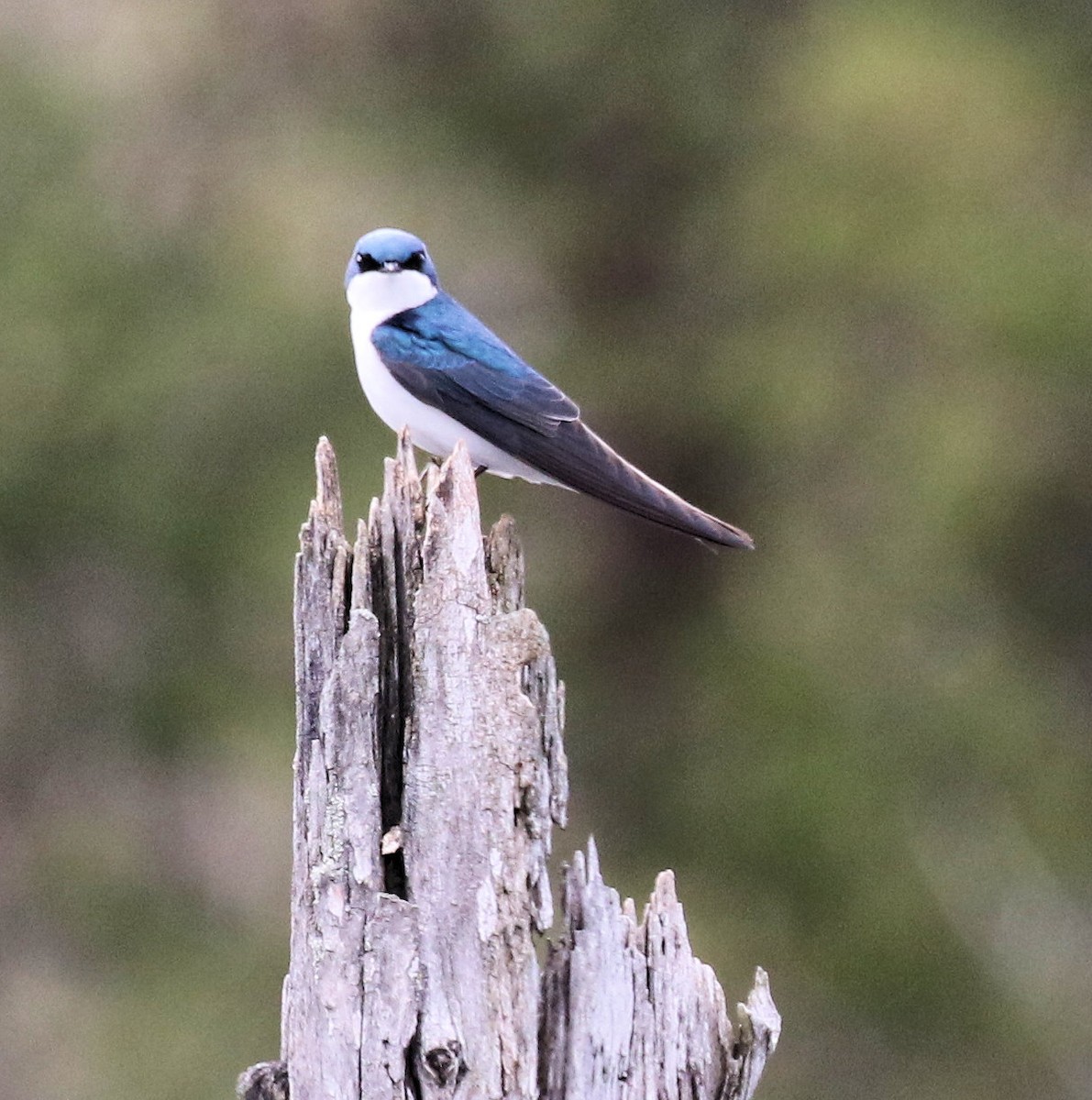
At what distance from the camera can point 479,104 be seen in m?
10.5

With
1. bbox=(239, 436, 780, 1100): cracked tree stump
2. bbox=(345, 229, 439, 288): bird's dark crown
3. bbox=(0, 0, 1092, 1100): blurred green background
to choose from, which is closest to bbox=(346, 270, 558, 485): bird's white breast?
bbox=(345, 229, 439, 288): bird's dark crown

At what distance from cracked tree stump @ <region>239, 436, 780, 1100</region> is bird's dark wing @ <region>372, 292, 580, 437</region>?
4.11 feet

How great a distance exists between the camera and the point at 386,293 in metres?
4.99

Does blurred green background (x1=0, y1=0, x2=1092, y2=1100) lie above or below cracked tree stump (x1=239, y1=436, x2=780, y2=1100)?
above

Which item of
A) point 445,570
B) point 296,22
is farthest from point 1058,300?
point 445,570

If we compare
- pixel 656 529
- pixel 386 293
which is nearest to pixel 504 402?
pixel 386 293

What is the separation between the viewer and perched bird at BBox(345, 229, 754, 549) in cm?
445

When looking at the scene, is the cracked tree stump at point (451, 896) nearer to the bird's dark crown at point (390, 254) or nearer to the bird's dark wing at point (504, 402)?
the bird's dark wing at point (504, 402)

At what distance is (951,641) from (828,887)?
130 cm

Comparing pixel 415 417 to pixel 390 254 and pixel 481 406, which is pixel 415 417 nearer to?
pixel 481 406

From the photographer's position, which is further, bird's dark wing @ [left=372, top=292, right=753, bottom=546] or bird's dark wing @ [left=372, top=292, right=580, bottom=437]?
bird's dark wing @ [left=372, top=292, right=580, bottom=437]

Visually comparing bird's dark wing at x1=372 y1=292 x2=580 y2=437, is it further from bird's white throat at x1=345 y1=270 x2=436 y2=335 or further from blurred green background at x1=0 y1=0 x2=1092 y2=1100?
blurred green background at x1=0 y1=0 x2=1092 y2=1100

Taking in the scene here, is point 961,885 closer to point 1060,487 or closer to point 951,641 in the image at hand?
point 951,641

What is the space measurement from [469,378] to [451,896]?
5.69 ft
